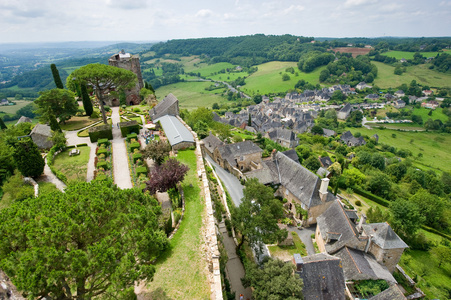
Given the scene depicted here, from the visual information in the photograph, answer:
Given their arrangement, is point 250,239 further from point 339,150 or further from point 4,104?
point 4,104

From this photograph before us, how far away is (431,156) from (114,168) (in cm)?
10646

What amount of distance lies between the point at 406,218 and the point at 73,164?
44.7m

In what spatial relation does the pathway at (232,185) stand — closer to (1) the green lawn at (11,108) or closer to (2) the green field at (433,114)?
(1) the green lawn at (11,108)

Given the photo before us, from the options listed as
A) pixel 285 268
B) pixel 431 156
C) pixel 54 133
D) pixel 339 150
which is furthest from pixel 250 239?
pixel 431 156

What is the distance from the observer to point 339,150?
250 feet

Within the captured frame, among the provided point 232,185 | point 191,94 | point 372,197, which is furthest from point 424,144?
point 191,94

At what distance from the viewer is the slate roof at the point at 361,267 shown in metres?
24.2

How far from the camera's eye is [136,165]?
2931cm

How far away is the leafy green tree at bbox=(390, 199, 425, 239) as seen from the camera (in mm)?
32688

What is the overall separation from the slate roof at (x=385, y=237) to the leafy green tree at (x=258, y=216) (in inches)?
444

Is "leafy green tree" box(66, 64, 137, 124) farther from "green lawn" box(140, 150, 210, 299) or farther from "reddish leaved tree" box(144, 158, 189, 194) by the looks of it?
"green lawn" box(140, 150, 210, 299)

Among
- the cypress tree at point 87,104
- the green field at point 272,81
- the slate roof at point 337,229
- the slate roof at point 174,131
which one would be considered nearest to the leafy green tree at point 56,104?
the cypress tree at point 87,104

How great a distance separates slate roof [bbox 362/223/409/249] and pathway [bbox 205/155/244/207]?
53.9 feet

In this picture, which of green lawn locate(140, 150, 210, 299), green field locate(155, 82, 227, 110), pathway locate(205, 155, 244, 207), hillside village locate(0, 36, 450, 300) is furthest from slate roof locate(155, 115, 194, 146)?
green field locate(155, 82, 227, 110)
